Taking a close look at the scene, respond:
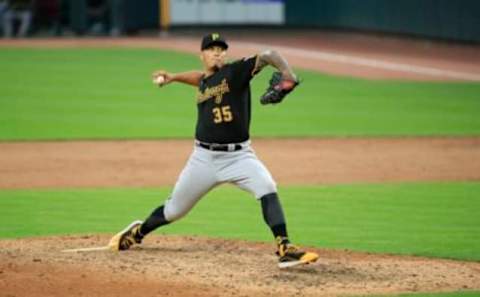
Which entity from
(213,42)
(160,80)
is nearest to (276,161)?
(160,80)

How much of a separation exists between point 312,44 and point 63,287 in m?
23.7

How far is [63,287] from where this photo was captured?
815 centimetres

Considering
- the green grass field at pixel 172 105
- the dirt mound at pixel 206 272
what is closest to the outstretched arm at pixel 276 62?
the dirt mound at pixel 206 272

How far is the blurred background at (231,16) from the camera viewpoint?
93.5 ft

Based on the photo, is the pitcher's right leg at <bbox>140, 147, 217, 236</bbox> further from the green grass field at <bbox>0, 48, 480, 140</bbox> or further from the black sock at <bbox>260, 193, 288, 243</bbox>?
the green grass field at <bbox>0, 48, 480, 140</bbox>

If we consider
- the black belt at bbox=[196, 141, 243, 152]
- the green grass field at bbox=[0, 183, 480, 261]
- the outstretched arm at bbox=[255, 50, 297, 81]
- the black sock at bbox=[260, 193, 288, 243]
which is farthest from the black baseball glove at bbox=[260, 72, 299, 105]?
the green grass field at bbox=[0, 183, 480, 261]

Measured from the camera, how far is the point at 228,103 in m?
8.69

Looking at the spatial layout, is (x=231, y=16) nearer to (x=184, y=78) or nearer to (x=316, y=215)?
(x=316, y=215)

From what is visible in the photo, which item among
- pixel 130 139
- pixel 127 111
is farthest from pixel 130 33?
pixel 130 139

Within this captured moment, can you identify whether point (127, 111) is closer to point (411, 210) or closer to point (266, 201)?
point (411, 210)

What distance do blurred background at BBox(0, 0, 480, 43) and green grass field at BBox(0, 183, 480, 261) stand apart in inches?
594

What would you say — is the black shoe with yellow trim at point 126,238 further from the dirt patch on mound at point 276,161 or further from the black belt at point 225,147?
the dirt patch on mound at point 276,161

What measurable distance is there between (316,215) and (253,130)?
20.8ft

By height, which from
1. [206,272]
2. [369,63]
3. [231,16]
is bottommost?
[369,63]
